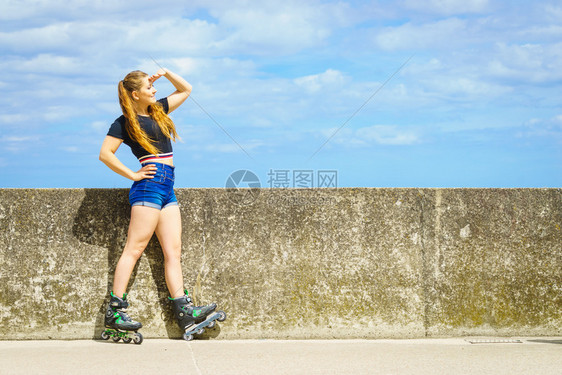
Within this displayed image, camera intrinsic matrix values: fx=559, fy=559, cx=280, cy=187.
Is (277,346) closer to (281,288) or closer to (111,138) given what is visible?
(281,288)

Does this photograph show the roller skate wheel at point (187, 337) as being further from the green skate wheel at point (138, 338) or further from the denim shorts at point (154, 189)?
the denim shorts at point (154, 189)

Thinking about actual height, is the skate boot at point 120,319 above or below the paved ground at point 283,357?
above

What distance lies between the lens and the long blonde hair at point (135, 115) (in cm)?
475

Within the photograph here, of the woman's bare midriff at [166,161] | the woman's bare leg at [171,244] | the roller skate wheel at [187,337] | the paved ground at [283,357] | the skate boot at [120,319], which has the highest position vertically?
the woman's bare midriff at [166,161]

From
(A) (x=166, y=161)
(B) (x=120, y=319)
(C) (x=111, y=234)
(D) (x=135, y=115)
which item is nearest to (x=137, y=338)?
(B) (x=120, y=319)

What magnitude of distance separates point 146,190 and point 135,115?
663 mm

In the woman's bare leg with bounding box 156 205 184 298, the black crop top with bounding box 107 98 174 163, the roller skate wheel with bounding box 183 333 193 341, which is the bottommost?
the roller skate wheel with bounding box 183 333 193 341

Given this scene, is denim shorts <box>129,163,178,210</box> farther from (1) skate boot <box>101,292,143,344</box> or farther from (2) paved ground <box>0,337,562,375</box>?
(2) paved ground <box>0,337,562,375</box>

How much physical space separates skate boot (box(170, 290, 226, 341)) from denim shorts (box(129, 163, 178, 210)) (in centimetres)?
87

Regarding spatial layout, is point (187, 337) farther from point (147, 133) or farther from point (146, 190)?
point (147, 133)

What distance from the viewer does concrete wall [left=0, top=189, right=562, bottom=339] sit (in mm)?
5172

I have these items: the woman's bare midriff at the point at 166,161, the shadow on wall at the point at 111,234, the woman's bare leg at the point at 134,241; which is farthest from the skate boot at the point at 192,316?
the woman's bare midriff at the point at 166,161

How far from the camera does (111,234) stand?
205 inches

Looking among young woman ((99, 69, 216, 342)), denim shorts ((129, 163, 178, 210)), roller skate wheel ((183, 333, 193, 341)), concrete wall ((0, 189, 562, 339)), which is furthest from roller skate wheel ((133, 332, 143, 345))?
denim shorts ((129, 163, 178, 210))
